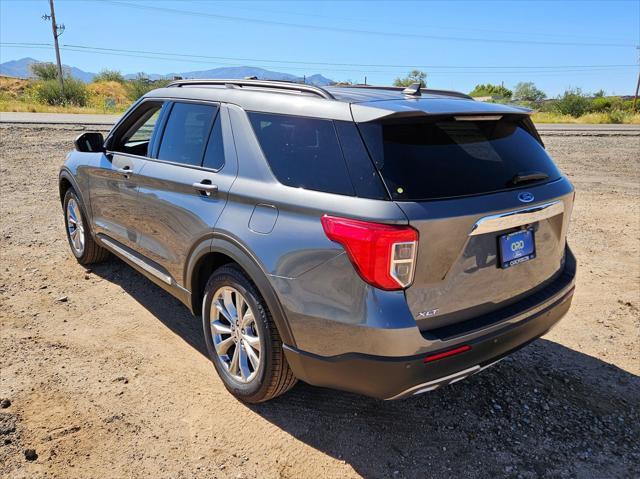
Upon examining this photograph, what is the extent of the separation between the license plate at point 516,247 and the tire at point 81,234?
394 centimetres

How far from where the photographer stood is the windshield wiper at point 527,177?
98.8 inches

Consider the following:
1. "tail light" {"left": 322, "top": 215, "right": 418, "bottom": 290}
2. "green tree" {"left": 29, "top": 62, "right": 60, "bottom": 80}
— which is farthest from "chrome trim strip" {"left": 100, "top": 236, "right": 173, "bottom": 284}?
"green tree" {"left": 29, "top": 62, "right": 60, "bottom": 80}

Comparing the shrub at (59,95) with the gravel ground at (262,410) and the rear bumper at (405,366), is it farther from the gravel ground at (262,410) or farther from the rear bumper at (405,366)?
the rear bumper at (405,366)

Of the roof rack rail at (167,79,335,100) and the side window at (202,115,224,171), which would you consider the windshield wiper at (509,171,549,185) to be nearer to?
the roof rack rail at (167,79,335,100)

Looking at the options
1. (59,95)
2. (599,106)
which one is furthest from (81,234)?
(599,106)

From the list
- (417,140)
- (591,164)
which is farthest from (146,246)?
(591,164)

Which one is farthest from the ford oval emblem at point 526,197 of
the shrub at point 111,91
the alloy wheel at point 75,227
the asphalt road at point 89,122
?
the shrub at point 111,91

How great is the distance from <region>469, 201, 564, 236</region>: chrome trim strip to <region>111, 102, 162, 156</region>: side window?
2.79 metres

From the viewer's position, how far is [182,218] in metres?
3.20

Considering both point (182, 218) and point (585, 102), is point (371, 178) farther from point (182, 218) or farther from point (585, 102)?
point (585, 102)

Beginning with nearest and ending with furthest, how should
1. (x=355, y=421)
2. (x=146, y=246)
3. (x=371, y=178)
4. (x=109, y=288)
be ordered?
(x=371, y=178) → (x=355, y=421) → (x=146, y=246) → (x=109, y=288)

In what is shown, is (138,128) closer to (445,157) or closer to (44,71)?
(445,157)

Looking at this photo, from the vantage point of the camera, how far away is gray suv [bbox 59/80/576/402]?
7.06 ft

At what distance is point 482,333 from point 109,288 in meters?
3.60
